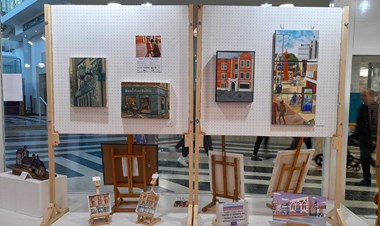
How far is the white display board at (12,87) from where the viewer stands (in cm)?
329

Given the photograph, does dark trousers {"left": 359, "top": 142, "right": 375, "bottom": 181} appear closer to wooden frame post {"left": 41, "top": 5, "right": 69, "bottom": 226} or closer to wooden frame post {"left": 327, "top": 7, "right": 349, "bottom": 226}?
wooden frame post {"left": 327, "top": 7, "right": 349, "bottom": 226}

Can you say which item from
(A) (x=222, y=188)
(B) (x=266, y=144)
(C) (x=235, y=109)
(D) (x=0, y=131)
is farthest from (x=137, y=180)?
(B) (x=266, y=144)

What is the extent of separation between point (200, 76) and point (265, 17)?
0.71 meters

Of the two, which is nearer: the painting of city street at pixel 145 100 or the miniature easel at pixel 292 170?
the painting of city street at pixel 145 100

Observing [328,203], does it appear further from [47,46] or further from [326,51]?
[47,46]

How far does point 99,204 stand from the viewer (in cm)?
254

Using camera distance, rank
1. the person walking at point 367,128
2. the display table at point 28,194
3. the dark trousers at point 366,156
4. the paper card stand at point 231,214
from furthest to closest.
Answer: the dark trousers at point 366,156
the person walking at point 367,128
the display table at point 28,194
the paper card stand at point 231,214

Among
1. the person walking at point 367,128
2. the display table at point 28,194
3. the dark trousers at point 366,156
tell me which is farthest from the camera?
the dark trousers at point 366,156

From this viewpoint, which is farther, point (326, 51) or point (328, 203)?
point (328, 203)

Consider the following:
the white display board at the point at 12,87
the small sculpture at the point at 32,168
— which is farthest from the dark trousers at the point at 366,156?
the white display board at the point at 12,87

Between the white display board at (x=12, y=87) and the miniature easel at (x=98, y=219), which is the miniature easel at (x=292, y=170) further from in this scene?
the white display board at (x=12, y=87)

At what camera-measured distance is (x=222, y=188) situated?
2.81 metres

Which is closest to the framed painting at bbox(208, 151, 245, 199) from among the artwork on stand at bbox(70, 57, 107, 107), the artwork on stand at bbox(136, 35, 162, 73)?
the artwork on stand at bbox(136, 35, 162, 73)

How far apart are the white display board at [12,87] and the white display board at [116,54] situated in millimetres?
1106
